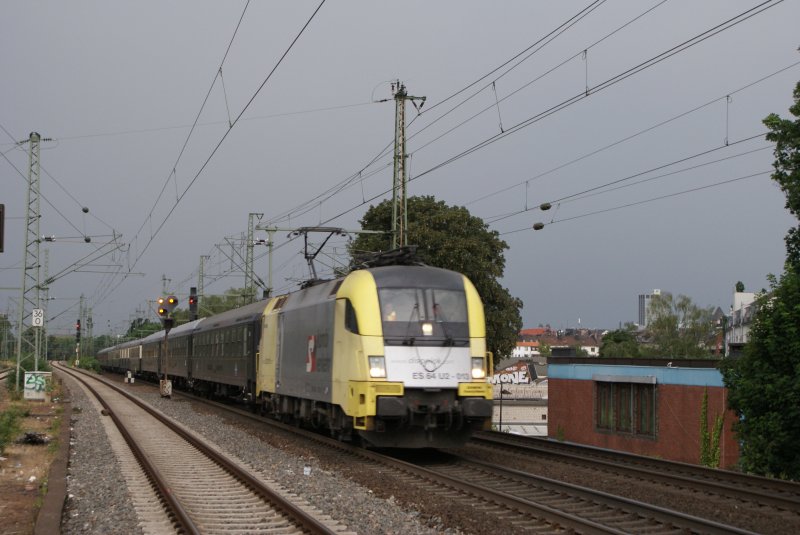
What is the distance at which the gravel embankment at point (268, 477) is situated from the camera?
954cm

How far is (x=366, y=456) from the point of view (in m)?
15.6

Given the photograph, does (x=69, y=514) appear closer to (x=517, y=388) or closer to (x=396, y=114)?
(x=396, y=114)

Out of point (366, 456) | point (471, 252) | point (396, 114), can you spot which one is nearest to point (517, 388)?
point (471, 252)

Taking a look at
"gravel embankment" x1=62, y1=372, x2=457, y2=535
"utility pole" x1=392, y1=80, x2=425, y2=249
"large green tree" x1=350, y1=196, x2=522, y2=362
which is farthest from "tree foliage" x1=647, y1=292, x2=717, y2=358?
"gravel embankment" x1=62, y1=372, x2=457, y2=535

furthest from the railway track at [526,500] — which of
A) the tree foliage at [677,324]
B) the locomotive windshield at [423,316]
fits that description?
the tree foliage at [677,324]

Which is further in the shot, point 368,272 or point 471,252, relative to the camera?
point 471,252

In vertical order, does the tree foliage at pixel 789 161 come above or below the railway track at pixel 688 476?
above

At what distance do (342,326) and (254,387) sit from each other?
33.1 ft

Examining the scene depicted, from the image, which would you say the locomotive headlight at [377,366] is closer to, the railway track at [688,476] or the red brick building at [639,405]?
the railway track at [688,476]

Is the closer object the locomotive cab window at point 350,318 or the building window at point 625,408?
the locomotive cab window at point 350,318

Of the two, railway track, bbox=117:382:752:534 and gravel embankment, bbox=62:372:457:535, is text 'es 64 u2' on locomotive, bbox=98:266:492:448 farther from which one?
gravel embankment, bbox=62:372:457:535

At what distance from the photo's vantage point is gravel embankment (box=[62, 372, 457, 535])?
9.54 metres

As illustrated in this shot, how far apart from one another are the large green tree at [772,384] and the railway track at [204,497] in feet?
24.1

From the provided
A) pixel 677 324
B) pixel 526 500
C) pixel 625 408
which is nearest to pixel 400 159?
pixel 625 408
